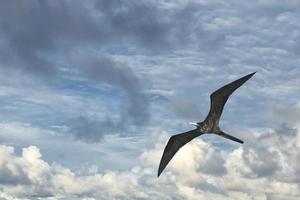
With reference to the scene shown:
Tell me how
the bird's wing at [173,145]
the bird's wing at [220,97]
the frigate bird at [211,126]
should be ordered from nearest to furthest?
1. the bird's wing at [220,97]
2. the frigate bird at [211,126]
3. the bird's wing at [173,145]

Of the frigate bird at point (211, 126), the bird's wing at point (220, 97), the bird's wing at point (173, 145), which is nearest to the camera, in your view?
the bird's wing at point (220, 97)

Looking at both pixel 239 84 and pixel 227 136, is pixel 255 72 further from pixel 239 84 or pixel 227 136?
pixel 227 136

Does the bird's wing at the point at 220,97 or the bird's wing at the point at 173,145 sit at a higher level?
the bird's wing at the point at 220,97

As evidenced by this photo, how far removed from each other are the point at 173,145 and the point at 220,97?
1211 centimetres

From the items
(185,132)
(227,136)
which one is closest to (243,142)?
(227,136)

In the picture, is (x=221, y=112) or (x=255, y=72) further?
(x=221, y=112)

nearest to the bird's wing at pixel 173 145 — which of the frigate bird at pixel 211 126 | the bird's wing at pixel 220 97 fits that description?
the frigate bird at pixel 211 126

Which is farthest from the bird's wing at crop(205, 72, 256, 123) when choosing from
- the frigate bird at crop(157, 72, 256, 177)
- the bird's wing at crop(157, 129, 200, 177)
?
the bird's wing at crop(157, 129, 200, 177)

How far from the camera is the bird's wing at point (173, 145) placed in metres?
73.8

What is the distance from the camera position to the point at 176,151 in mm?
75562

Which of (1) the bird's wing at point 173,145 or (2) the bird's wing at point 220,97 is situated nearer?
(2) the bird's wing at point 220,97

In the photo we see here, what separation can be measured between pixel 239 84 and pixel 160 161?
Result: 1737 centimetres

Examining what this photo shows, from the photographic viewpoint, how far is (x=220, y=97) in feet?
215

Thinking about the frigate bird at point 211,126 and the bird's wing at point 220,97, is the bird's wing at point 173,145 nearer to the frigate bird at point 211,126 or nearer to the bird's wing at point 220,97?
the frigate bird at point 211,126
